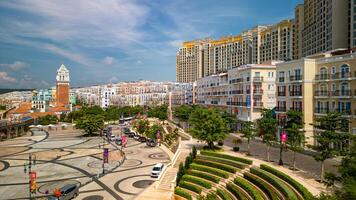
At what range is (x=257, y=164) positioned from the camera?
34.0m

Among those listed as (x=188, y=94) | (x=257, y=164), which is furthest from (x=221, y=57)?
(x=257, y=164)

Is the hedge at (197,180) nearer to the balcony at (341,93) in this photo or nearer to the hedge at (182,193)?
the hedge at (182,193)

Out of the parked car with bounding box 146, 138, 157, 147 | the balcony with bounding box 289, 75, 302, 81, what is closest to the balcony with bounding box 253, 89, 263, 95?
the balcony with bounding box 289, 75, 302, 81

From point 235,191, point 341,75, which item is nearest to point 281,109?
point 341,75

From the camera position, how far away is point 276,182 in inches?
1023

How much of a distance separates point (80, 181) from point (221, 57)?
145m

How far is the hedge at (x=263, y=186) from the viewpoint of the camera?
80.2ft

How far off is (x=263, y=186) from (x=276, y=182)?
1555 millimetres

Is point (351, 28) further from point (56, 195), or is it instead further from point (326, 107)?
point (56, 195)

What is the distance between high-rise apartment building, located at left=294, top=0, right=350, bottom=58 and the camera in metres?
87.7

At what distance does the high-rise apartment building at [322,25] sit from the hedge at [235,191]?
7912 cm

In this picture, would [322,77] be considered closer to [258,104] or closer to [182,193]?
[258,104]

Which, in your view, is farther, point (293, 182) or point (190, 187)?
point (190, 187)

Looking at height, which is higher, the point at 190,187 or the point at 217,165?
the point at 217,165
